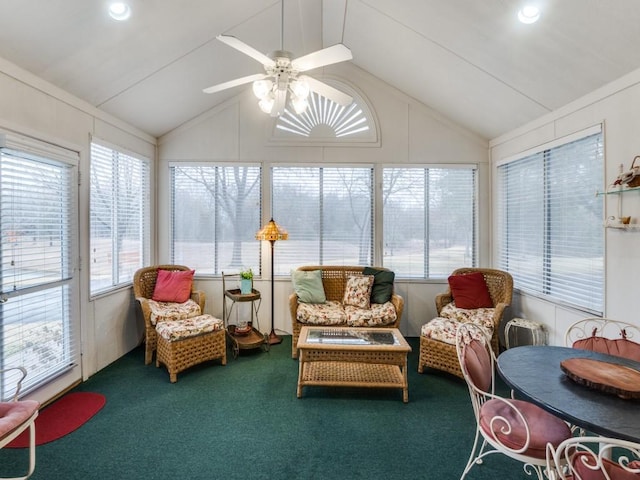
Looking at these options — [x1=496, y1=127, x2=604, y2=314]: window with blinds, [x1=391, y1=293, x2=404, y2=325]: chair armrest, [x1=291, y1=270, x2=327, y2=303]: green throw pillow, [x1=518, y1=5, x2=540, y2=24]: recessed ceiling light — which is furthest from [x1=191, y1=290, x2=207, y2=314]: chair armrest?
[x1=518, y1=5, x2=540, y2=24]: recessed ceiling light

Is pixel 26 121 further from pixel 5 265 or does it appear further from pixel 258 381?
pixel 258 381

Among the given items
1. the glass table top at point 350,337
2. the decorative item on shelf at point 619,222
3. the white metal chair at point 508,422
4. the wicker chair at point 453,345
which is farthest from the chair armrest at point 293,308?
the decorative item on shelf at point 619,222

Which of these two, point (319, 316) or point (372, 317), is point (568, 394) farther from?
point (319, 316)

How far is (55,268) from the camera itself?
2.85 metres

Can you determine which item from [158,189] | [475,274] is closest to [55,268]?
[158,189]

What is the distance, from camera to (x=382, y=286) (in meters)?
4.06

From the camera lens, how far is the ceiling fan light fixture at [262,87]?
233 centimetres

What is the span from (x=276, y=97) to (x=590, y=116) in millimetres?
2742

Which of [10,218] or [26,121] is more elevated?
[26,121]

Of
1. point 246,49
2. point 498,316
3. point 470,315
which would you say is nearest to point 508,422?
point 498,316

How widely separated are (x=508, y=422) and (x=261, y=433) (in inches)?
63.8

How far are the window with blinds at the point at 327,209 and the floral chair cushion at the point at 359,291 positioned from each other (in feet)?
1.47

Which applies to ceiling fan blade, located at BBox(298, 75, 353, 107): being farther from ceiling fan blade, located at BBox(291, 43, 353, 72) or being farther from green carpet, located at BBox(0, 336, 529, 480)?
green carpet, located at BBox(0, 336, 529, 480)

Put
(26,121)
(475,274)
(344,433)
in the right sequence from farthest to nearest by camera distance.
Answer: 1. (475,274)
2. (26,121)
3. (344,433)
